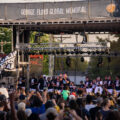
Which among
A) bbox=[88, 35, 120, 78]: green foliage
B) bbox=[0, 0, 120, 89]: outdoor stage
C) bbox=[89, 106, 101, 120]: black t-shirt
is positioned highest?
bbox=[0, 0, 120, 89]: outdoor stage

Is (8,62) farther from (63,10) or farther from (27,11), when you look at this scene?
(63,10)

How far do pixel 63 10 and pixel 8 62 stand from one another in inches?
213

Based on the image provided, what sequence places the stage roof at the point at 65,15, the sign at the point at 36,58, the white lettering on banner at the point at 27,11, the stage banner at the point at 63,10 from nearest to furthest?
the stage roof at the point at 65,15 → the stage banner at the point at 63,10 → the white lettering on banner at the point at 27,11 → the sign at the point at 36,58

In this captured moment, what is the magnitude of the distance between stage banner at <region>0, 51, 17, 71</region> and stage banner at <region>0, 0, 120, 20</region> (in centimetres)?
300

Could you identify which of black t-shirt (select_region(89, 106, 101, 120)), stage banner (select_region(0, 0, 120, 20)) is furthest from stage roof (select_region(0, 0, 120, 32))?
Answer: black t-shirt (select_region(89, 106, 101, 120))

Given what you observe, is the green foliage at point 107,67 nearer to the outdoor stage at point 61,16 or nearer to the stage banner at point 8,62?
the outdoor stage at point 61,16

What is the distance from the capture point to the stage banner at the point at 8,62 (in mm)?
20723

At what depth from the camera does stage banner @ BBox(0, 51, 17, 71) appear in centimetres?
2072

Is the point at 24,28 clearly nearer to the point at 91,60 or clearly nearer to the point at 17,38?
the point at 17,38

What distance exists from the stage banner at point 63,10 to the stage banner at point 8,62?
3.00m

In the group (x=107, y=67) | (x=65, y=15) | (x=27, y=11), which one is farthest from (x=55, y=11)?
(x=107, y=67)

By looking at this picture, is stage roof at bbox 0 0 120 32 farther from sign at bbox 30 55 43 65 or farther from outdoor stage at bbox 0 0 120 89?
sign at bbox 30 55 43 65

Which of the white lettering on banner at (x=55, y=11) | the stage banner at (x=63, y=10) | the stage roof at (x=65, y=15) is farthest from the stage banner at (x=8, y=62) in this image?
the white lettering on banner at (x=55, y=11)

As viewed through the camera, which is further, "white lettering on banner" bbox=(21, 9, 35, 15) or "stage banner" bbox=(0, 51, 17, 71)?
"white lettering on banner" bbox=(21, 9, 35, 15)
